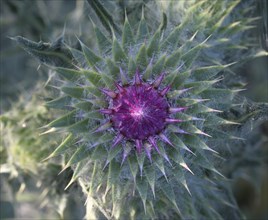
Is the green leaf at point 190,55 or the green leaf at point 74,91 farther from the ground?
the green leaf at point 74,91

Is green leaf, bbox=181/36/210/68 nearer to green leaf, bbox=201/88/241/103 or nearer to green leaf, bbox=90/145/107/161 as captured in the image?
green leaf, bbox=201/88/241/103

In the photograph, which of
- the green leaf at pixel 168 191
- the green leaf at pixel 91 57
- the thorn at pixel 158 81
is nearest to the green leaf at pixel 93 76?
the green leaf at pixel 91 57

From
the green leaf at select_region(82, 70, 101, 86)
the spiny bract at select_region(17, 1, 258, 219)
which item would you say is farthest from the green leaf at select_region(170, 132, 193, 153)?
the green leaf at select_region(82, 70, 101, 86)

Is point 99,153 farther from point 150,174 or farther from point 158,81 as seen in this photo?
point 158,81

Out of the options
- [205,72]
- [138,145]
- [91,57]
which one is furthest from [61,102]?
Answer: [205,72]

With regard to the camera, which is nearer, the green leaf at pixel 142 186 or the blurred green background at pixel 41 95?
the green leaf at pixel 142 186

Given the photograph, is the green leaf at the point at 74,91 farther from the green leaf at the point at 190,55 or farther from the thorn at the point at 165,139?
the green leaf at the point at 190,55

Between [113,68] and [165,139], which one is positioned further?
[113,68]
